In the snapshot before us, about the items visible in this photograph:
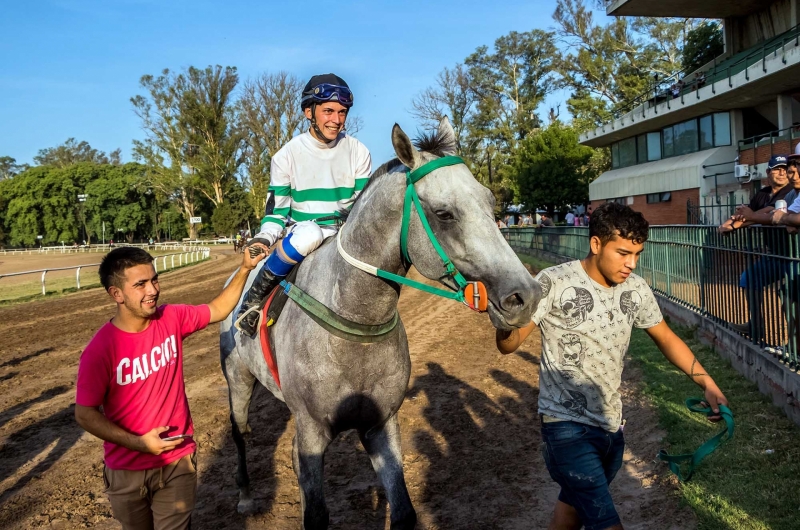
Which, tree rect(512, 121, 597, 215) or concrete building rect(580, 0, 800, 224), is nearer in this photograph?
concrete building rect(580, 0, 800, 224)

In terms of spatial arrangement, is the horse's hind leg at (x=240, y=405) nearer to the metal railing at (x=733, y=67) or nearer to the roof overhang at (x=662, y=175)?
the metal railing at (x=733, y=67)

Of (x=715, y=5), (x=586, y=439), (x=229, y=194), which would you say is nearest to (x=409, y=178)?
(x=586, y=439)

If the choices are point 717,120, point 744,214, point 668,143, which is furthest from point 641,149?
point 744,214

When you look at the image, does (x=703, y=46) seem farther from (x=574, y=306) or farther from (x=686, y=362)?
(x=574, y=306)

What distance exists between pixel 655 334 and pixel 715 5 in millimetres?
33929

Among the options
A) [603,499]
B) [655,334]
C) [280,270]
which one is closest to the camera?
[603,499]

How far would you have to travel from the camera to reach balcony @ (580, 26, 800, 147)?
23.5 metres

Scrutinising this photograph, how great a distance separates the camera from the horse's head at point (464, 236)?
2568 millimetres

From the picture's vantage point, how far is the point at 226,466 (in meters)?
5.70

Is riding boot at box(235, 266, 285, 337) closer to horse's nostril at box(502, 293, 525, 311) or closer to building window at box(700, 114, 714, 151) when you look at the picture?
horse's nostril at box(502, 293, 525, 311)

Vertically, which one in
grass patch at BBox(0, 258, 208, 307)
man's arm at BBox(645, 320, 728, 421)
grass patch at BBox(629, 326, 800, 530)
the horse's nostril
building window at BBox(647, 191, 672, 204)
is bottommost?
grass patch at BBox(629, 326, 800, 530)

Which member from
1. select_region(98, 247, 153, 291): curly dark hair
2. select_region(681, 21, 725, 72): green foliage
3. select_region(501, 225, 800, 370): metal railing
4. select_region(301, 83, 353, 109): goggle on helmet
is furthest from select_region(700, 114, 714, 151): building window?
select_region(98, 247, 153, 291): curly dark hair

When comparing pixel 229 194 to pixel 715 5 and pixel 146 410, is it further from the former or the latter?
pixel 146 410

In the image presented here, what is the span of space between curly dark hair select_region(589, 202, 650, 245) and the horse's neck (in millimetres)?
962
